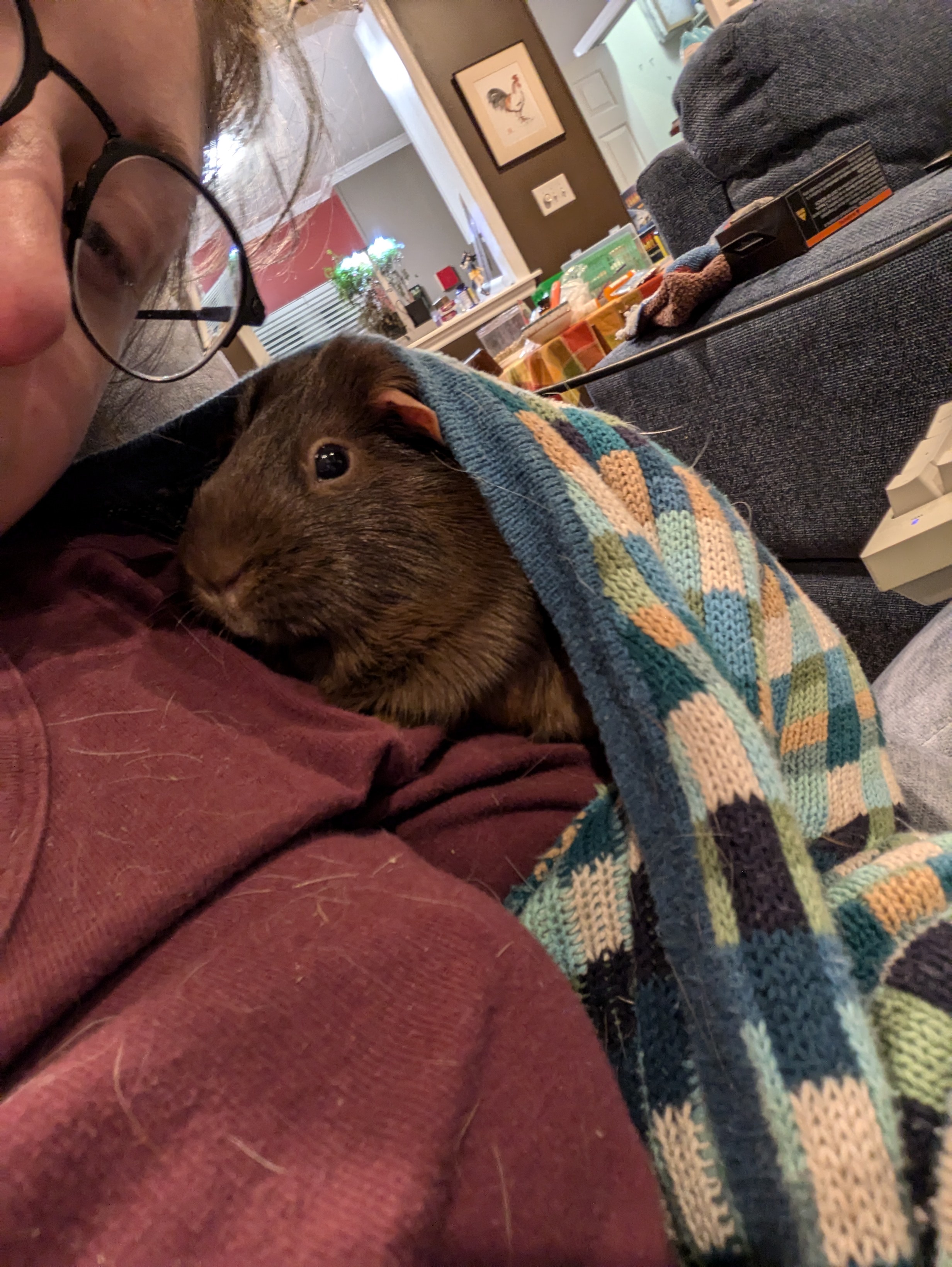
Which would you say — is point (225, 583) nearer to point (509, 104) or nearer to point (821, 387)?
point (821, 387)

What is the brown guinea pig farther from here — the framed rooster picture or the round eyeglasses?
the framed rooster picture

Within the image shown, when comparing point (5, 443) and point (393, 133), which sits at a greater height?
point (393, 133)

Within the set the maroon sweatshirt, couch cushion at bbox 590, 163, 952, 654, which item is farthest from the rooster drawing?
the maroon sweatshirt

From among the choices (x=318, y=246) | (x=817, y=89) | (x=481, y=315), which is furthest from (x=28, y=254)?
(x=318, y=246)

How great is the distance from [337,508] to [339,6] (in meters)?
0.84

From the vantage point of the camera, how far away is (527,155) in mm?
4652

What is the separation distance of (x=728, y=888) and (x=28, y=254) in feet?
2.08

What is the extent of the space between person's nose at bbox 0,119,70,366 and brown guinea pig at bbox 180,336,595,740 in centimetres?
23

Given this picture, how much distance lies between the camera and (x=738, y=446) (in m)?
1.47

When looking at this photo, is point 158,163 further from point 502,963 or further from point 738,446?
point 738,446

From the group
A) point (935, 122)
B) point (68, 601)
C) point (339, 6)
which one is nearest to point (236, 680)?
point (68, 601)

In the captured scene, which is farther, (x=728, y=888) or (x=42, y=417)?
(x=42, y=417)

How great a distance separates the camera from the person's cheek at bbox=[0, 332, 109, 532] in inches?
21.5

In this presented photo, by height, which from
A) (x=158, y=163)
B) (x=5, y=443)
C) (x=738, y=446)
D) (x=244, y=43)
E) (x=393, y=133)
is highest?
(x=393, y=133)
